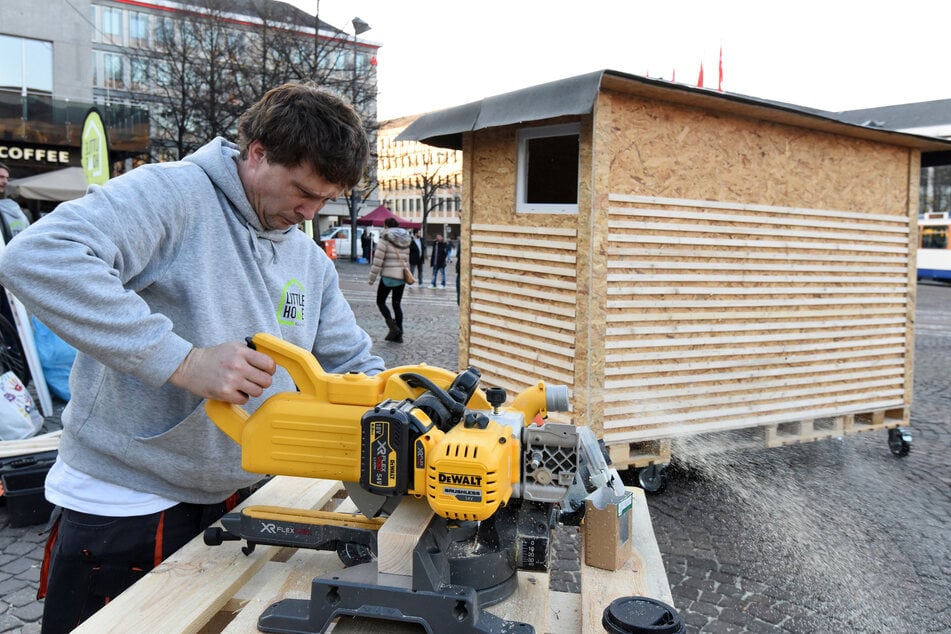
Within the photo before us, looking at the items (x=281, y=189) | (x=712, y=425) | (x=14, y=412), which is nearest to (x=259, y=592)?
(x=281, y=189)

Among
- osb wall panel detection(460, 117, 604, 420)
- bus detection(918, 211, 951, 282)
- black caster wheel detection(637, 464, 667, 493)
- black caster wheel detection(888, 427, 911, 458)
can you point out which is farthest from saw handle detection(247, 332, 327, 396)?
bus detection(918, 211, 951, 282)

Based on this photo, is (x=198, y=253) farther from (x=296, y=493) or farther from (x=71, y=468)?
(x=296, y=493)

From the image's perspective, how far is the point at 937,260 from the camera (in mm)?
29578

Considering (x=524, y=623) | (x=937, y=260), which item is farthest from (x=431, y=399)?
(x=937, y=260)

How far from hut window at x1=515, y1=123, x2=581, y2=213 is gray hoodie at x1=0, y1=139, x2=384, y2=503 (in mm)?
3596

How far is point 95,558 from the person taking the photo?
182cm

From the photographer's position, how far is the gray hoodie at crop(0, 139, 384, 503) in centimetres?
144

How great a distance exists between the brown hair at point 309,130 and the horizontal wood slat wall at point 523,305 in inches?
118

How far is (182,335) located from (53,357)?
5739mm

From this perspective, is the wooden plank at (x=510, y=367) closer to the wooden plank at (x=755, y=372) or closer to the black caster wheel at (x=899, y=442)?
the wooden plank at (x=755, y=372)

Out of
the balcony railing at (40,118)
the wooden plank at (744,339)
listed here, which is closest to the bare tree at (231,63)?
the balcony railing at (40,118)

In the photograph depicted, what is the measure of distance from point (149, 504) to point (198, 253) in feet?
2.15

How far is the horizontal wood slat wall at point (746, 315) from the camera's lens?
16.3ft

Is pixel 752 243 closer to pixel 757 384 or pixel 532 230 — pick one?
pixel 757 384
